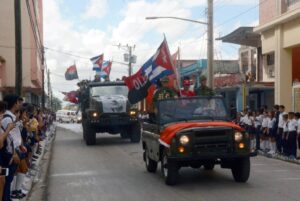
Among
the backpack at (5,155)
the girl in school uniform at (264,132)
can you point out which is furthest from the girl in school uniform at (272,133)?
the backpack at (5,155)

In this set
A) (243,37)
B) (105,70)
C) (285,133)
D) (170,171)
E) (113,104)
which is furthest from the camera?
(105,70)

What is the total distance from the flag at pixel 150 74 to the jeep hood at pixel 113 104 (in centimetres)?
780

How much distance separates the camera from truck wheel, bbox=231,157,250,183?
10.9m

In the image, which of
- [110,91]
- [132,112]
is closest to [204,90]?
[132,112]

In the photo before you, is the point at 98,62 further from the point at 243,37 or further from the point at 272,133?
the point at 272,133

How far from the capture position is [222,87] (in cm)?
3478

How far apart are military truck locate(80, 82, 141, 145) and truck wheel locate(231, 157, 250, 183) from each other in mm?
11735

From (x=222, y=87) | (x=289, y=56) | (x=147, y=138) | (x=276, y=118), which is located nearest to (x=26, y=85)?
(x=222, y=87)

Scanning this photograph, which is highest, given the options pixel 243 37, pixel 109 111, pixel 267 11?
pixel 267 11

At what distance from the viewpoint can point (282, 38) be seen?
24078 mm

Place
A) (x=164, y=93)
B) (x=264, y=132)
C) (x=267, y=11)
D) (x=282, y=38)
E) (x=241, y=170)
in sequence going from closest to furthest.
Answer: (x=241, y=170)
(x=164, y=93)
(x=264, y=132)
(x=282, y=38)
(x=267, y=11)

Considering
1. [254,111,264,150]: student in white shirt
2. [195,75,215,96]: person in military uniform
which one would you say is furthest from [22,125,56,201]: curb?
[254,111,264,150]: student in white shirt

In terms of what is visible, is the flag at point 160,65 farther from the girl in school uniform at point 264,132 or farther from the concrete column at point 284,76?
the concrete column at point 284,76

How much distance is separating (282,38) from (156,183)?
47.6 ft
